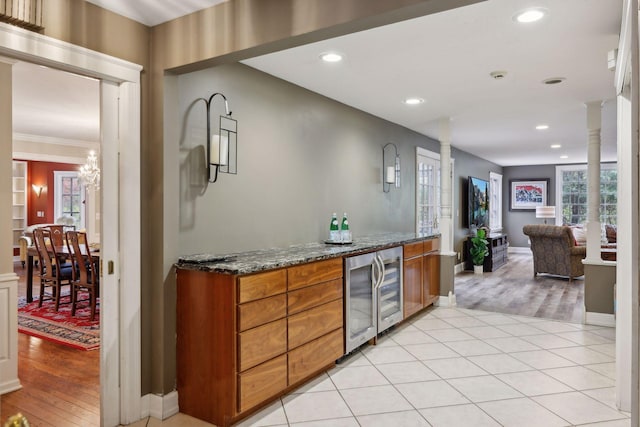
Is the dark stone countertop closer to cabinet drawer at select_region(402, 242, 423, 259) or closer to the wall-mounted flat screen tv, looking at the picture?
cabinet drawer at select_region(402, 242, 423, 259)

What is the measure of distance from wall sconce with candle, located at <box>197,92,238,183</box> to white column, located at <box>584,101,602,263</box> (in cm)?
360

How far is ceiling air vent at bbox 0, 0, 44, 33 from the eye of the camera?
183cm

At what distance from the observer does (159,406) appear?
2459 mm

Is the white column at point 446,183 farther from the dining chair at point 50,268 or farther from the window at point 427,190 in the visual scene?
the dining chair at point 50,268

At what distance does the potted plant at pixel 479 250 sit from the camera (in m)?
7.78

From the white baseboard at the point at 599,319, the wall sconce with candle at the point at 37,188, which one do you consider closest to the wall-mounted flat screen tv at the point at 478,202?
the white baseboard at the point at 599,319

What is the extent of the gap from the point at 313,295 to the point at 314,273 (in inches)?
5.8

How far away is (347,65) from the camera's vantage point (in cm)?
326

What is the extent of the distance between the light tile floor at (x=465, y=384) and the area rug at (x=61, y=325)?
72.9 inches

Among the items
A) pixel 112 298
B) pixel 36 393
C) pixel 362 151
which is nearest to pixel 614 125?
pixel 362 151

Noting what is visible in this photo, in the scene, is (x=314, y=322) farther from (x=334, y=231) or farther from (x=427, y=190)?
(x=427, y=190)

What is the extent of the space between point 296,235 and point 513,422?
6.88 ft

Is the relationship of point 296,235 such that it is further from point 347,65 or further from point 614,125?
point 614,125

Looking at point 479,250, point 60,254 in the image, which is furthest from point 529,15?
point 479,250
